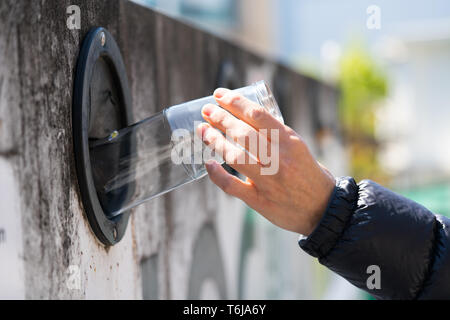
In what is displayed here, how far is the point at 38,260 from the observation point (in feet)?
4.10

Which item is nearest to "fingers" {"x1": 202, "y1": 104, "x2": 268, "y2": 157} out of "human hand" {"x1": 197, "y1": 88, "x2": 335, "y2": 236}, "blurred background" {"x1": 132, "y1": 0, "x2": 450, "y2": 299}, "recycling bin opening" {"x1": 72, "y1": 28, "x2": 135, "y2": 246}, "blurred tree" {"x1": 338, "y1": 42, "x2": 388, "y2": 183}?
"human hand" {"x1": 197, "y1": 88, "x2": 335, "y2": 236}

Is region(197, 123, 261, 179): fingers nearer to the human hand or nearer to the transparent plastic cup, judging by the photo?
the human hand

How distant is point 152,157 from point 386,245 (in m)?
0.65

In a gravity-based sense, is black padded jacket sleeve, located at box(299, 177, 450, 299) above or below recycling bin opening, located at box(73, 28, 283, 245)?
below

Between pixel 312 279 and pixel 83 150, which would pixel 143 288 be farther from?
pixel 312 279

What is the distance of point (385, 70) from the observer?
928 inches

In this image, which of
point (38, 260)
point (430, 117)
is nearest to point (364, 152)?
point (430, 117)

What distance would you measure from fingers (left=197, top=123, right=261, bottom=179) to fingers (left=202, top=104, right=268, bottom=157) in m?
0.02

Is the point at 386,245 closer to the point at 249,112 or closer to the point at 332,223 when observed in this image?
the point at 332,223

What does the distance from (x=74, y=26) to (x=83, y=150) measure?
0.32m

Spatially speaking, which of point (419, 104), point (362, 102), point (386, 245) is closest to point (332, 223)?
point (386, 245)

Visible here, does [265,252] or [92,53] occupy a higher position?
[92,53]

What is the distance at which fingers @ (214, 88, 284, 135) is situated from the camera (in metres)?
1.21

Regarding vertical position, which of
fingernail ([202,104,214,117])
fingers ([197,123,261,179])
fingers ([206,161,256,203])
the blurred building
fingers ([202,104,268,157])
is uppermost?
fingernail ([202,104,214,117])
